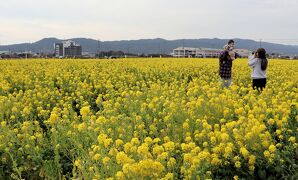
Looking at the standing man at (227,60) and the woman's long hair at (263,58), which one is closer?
the woman's long hair at (263,58)

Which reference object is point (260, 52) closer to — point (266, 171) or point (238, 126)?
point (238, 126)

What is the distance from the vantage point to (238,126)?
205 inches

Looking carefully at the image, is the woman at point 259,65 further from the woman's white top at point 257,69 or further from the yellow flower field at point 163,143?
the yellow flower field at point 163,143

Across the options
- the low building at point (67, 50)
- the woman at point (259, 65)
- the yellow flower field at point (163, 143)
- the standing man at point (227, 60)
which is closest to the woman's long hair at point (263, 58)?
the woman at point (259, 65)

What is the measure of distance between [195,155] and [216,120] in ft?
6.14

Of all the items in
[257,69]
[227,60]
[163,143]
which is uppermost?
[227,60]

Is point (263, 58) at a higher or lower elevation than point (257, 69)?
higher

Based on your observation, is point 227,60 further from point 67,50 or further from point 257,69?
point 67,50

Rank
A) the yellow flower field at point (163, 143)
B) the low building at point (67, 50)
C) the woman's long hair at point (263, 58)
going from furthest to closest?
1. the low building at point (67, 50)
2. the woman's long hair at point (263, 58)
3. the yellow flower field at point (163, 143)

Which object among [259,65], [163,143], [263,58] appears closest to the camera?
[163,143]

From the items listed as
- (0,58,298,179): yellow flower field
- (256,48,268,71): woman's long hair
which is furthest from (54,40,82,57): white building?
(0,58,298,179): yellow flower field

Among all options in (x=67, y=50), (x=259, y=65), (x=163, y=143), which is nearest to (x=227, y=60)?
(x=259, y=65)

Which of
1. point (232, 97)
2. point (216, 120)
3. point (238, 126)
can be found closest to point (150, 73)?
point (232, 97)

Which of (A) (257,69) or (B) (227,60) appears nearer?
(A) (257,69)
